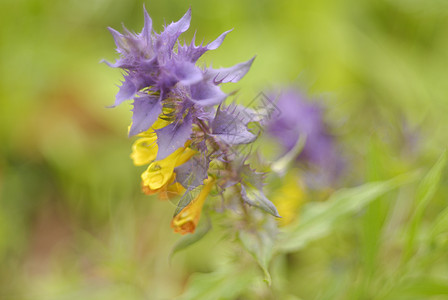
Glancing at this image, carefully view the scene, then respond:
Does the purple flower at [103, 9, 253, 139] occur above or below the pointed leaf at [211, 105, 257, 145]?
above

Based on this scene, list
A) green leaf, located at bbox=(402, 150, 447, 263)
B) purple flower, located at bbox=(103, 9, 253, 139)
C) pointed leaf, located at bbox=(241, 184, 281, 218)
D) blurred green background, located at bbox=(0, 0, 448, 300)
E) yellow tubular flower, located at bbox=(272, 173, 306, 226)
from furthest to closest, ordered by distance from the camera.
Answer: blurred green background, located at bbox=(0, 0, 448, 300)
yellow tubular flower, located at bbox=(272, 173, 306, 226)
green leaf, located at bbox=(402, 150, 447, 263)
pointed leaf, located at bbox=(241, 184, 281, 218)
purple flower, located at bbox=(103, 9, 253, 139)

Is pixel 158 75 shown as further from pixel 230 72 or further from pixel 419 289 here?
pixel 419 289

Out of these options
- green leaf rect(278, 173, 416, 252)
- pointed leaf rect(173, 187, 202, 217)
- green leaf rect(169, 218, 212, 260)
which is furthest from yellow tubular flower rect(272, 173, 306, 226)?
pointed leaf rect(173, 187, 202, 217)

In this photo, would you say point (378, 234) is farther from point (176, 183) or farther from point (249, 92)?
point (249, 92)

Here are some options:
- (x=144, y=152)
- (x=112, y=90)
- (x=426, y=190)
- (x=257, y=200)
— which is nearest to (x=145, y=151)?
(x=144, y=152)

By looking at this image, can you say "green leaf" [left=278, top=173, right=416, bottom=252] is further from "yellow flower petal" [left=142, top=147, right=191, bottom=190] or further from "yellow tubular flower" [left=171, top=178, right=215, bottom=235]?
"yellow flower petal" [left=142, top=147, right=191, bottom=190]

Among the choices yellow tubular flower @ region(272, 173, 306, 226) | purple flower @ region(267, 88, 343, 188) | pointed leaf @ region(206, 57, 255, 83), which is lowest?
pointed leaf @ region(206, 57, 255, 83)

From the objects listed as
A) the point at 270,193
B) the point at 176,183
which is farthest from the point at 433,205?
the point at 176,183
